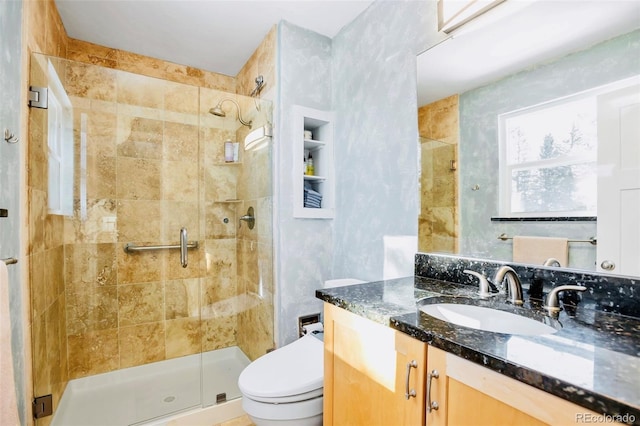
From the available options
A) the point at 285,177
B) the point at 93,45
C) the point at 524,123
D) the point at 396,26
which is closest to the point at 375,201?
the point at 285,177

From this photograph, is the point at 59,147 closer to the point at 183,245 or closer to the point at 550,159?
the point at 183,245

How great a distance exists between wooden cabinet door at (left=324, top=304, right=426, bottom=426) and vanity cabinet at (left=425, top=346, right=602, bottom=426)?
5 cm

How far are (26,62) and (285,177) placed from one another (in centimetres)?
139

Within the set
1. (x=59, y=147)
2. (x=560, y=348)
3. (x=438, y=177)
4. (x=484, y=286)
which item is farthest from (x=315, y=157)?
(x=560, y=348)

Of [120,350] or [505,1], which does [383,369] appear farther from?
[120,350]

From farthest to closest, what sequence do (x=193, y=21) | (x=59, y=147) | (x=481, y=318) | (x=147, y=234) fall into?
(x=147, y=234)
(x=193, y=21)
(x=59, y=147)
(x=481, y=318)

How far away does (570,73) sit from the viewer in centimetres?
103

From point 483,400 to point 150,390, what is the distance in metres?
2.24

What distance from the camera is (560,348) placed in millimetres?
663

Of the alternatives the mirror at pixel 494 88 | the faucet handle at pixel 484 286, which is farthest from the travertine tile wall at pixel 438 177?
the faucet handle at pixel 484 286

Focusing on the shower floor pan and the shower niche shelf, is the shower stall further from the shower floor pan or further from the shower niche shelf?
the shower niche shelf

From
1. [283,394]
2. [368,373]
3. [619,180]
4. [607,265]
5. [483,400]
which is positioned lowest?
[283,394]

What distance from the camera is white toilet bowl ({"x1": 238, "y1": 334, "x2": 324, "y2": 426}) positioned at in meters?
1.30

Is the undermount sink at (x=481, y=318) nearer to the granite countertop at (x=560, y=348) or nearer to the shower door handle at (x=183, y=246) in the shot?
the granite countertop at (x=560, y=348)
